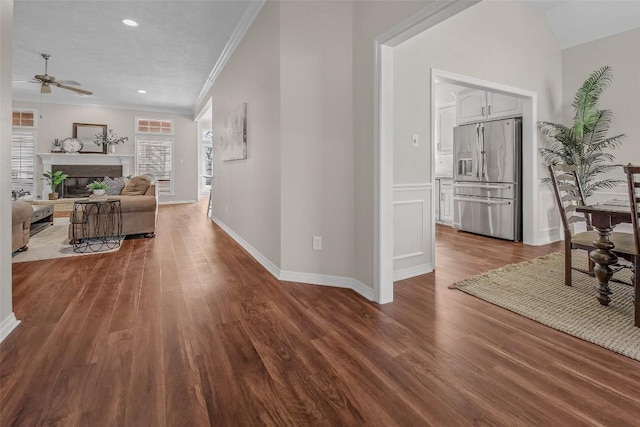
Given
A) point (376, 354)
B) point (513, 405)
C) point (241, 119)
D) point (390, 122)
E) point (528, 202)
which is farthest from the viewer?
point (528, 202)

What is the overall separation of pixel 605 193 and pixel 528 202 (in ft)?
3.49

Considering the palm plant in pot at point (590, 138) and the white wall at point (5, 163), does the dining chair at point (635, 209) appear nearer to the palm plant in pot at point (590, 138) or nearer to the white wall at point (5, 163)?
the palm plant in pot at point (590, 138)

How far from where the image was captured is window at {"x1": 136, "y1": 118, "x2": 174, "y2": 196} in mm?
8992

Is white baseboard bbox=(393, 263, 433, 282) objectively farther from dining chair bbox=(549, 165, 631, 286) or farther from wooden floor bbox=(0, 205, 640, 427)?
dining chair bbox=(549, 165, 631, 286)

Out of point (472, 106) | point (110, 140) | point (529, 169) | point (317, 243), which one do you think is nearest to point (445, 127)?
point (472, 106)

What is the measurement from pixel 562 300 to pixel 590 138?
316 centimetres

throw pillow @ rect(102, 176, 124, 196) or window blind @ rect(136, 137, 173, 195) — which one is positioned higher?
window blind @ rect(136, 137, 173, 195)

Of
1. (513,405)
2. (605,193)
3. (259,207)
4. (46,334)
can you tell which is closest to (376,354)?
(513,405)

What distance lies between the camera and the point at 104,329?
6.46 feet

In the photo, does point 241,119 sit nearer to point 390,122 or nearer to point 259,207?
point 259,207

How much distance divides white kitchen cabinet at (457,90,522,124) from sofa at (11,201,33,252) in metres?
6.03

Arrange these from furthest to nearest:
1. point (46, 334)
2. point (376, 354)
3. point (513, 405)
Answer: point (46, 334) → point (376, 354) → point (513, 405)

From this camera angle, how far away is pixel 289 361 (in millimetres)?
1644

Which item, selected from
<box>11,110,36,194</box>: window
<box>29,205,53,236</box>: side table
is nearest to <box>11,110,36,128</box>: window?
<box>11,110,36,194</box>: window
